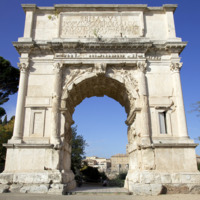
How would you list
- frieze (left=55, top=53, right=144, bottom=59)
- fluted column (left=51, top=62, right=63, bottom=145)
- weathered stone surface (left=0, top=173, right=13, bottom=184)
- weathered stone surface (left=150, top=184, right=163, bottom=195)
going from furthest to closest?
frieze (left=55, top=53, right=144, bottom=59), fluted column (left=51, top=62, right=63, bottom=145), weathered stone surface (left=0, top=173, right=13, bottom=184), weathered stone surface (left=150, top=184, right=163, bottom=195)

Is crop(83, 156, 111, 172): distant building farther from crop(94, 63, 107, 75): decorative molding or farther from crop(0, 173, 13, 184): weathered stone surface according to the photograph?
crop(0, 173, 13, 184): weathered stone surface

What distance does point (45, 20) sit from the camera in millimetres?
10898

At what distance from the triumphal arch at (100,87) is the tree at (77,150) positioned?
11888 millimetres

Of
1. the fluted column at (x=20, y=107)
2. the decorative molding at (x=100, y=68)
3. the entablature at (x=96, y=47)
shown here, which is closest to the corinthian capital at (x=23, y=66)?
the fluted column at (x=20, y=107)

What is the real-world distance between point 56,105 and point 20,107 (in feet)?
5.30

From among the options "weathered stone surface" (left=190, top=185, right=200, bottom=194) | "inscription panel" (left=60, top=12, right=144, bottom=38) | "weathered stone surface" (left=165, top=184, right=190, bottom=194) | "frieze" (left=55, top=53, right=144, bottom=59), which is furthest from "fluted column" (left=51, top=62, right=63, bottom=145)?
"weathered stone surface" (left=190, top=185, right=200, bottom=194)

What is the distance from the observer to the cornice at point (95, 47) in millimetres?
9845

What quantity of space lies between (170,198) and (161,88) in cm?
481

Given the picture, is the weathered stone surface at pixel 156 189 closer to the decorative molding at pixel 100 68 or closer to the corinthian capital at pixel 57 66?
the decorative molding at pixel 100 68

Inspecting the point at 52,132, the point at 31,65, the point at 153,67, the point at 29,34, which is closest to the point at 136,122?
the point at 153,67

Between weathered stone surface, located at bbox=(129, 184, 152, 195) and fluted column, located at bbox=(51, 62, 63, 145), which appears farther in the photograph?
fluted column, located at bbox=(51, 62, 63, 145)

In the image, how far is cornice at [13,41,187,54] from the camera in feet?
32.3

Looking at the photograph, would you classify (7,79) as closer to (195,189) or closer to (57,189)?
(57,189)

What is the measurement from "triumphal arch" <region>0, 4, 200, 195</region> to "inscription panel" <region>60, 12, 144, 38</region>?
52 millimetres
